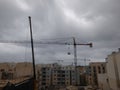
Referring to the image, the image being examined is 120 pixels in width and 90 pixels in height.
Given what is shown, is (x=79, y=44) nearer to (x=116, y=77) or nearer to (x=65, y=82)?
(x=65, y=82)

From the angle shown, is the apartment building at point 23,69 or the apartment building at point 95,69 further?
the apartment building at point 95,69

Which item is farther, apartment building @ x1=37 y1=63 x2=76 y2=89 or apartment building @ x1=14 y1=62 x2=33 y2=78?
apartment building @ x1=37 y1=63 x2=76 y2=89

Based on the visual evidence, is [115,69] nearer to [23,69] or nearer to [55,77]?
[23,69]

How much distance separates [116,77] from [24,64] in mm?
49479

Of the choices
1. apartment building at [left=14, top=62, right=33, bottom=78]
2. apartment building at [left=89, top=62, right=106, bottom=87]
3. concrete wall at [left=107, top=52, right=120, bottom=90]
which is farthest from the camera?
apartment building at [left=89, top=62, right=106, bottom=87]

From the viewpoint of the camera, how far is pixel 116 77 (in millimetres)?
27094

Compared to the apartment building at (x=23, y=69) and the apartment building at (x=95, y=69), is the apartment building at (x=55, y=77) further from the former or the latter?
the apartment building at (x=23, y=69)

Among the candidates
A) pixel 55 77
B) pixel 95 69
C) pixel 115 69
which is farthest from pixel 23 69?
pixel 115 69

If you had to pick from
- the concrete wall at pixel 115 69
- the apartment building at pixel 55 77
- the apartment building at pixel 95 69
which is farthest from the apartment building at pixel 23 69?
the concrete wall at pixel 115 69

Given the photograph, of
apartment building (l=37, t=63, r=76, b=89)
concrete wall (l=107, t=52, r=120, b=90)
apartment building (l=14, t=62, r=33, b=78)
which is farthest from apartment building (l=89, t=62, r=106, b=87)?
concrete wall (l=107, t=52, r=120, b=90)

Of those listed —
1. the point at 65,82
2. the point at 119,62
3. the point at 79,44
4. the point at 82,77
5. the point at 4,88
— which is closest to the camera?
the point at 4,88

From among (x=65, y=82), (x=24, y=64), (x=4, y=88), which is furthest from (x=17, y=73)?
(x=4, y=88)

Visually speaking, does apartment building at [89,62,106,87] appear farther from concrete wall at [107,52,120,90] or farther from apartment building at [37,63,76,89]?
concrete wall at [107,52,120,90]

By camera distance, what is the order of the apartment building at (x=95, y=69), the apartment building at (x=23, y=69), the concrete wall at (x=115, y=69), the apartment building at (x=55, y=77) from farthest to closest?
the apartment building at (x=55, y=77) → the apartment building at (x=95, y=69) → the apartment building at (x=23, y=69) → the concrete wall at (x=115, y=69)
